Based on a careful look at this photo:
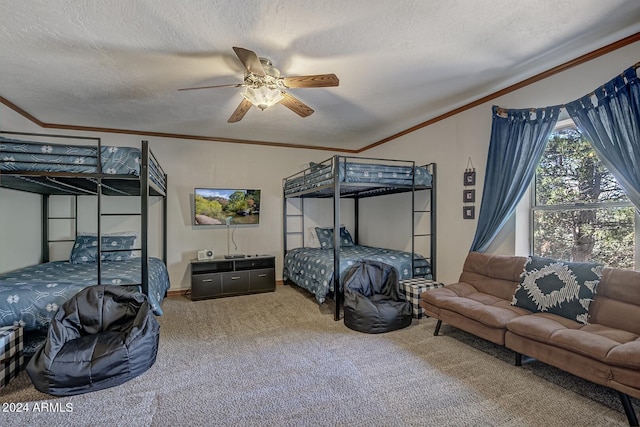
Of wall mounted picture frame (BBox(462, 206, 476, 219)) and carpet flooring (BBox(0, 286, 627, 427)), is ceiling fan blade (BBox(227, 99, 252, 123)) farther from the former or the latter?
wall mounted picture frame (BBox(462, 206, 476, 219))

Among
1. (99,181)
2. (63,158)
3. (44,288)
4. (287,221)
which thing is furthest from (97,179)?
(287,221)

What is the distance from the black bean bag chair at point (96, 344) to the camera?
7.18 feet

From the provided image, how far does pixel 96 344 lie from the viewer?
8.04ft

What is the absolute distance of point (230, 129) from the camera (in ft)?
15.9

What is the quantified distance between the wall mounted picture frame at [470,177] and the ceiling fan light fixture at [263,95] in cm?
251

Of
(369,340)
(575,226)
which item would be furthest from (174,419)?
(575,226)

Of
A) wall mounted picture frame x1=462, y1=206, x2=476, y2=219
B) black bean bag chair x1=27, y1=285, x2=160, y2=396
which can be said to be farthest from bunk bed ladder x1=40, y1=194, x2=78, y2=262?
wall mounted picture frame x1=462, y1=206, x2=476, y2=219

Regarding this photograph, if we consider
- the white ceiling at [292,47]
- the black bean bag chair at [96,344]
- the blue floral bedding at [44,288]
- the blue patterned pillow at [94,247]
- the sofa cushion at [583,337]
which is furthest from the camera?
the blue patterned pillow at [94,247]

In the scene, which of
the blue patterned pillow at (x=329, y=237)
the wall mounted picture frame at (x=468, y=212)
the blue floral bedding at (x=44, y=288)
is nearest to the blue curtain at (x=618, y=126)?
the wall mounted picture frame at (x=468, y=212)

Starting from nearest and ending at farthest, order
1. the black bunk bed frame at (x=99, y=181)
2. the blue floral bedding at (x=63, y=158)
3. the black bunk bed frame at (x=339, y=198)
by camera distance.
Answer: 1. the blue floral bedding at (x=63, y=158)
2. the black bunk bed frame at (x=99, y=181)
3. the black bunk bed frame at (x=339, y=198)

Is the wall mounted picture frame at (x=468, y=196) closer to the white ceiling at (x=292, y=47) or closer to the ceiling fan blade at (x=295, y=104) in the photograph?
the white ceiling at (x=292, y=47)

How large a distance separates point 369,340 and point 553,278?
1.73 metres

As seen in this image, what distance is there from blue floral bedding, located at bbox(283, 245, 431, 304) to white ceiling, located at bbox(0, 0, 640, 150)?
6.74ft

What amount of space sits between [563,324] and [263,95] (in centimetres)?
310
